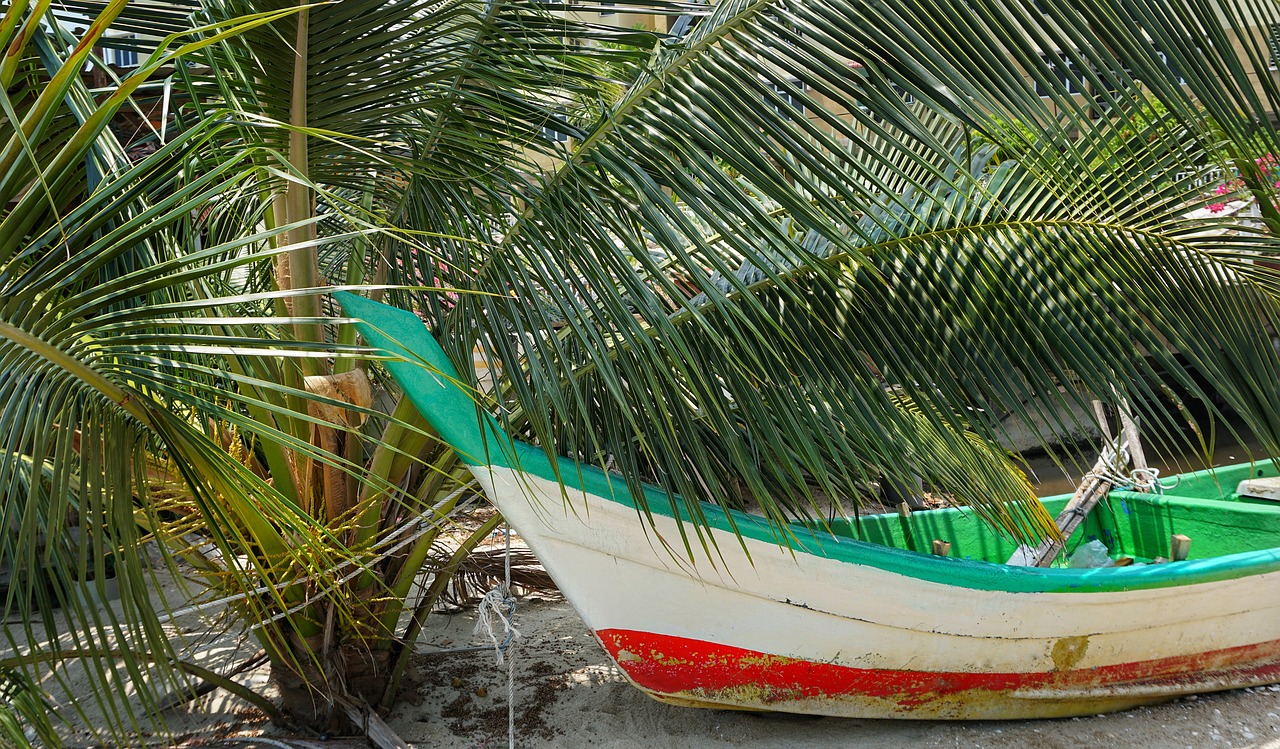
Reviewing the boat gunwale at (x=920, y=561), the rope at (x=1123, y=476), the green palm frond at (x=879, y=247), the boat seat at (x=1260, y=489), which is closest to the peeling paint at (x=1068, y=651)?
the boat gunwale at (x=920, y=561)

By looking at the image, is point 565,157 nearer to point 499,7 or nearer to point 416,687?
A: point 499,7

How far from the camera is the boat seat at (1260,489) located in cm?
521

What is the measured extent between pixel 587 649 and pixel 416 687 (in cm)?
82

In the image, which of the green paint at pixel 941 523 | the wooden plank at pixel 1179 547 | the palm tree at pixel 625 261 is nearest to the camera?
the palm tree at pixel 625 261

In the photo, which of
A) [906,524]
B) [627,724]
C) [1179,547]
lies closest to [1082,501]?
[1179,547]

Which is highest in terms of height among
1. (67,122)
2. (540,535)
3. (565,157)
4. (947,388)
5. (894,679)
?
(67,122)

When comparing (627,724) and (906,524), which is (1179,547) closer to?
(906,524)

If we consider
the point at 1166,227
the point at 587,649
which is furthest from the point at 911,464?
the point at 587,649

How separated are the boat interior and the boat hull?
0.81 metres

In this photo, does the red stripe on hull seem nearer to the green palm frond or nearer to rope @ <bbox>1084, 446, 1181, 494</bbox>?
the green palm frond

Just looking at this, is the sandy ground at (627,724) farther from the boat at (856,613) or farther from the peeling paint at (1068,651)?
the peeling paint at (1068,651)

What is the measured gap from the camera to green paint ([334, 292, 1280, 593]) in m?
2.19

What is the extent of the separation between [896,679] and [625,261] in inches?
72.2

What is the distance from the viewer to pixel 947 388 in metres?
2.39
